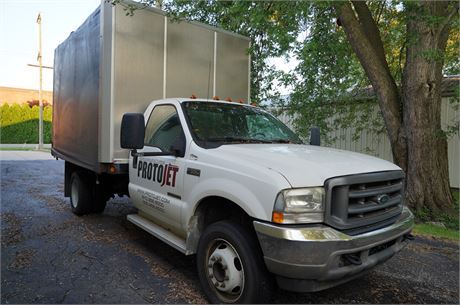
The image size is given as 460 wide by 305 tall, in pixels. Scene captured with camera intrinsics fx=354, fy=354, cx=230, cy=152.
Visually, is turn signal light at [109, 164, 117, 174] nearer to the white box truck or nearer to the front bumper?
the white box truck

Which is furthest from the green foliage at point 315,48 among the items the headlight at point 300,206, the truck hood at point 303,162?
the headlight at point 300,206

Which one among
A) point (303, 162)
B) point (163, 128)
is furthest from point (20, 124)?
point (303, 162)

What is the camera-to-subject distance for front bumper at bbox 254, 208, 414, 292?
2561 mm

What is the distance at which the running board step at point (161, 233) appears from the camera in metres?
3.69

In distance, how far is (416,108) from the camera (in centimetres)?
677

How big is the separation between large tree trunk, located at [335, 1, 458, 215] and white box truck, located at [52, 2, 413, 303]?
8.91 ft

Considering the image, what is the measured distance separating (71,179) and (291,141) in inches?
183

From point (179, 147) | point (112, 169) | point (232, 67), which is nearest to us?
point (179, 147)

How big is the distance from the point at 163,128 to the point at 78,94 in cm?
256

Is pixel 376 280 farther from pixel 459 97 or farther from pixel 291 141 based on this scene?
pixel 459 97

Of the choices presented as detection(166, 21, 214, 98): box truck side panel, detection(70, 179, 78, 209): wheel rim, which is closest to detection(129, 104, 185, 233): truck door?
detection(166, 21, 214, 98): box truck side panel

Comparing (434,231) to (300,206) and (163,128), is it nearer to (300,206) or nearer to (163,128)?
(300,206)

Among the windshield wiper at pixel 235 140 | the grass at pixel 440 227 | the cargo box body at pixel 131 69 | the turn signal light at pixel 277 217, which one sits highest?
the cargo box body at pixel 131 69

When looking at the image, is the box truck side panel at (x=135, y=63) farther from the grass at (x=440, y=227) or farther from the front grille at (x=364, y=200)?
the grass at (x=440, y=227)
